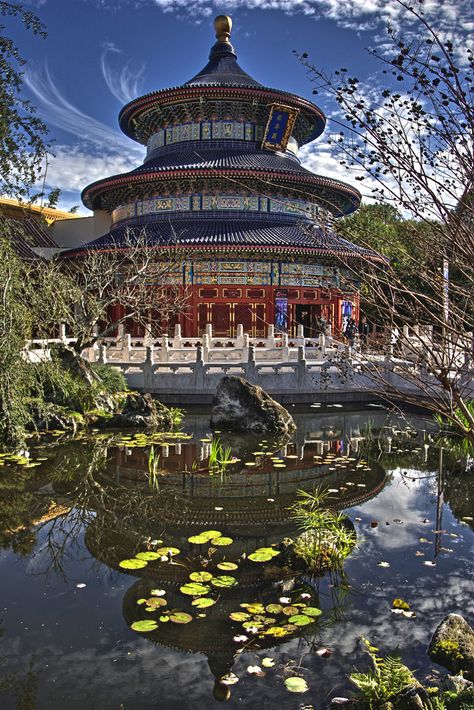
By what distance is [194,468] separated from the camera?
10391 millimetres

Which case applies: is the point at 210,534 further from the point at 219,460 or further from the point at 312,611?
the point at 219,460

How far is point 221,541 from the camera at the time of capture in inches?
275

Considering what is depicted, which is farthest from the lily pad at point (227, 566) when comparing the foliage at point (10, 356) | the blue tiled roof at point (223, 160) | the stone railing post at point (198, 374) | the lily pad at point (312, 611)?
the blue tiled roof at point (223, 160)

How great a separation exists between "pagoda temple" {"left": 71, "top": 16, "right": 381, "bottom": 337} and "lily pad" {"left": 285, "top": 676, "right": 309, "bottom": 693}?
19.0m

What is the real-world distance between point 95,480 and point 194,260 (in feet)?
54.3

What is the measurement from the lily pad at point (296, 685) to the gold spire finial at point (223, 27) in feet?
118

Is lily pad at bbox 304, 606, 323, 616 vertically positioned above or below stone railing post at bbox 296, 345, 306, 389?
below

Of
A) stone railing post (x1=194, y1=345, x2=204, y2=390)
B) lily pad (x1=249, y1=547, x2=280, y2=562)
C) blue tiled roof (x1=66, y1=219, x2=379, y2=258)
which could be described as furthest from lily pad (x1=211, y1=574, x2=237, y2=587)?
blue tiled roof (x1=66, y1=219, x2=379, y2=258)

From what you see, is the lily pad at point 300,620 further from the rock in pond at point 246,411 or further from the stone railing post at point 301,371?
the stone railing post at point 301,371

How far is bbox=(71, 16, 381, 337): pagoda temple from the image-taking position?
24.6 m

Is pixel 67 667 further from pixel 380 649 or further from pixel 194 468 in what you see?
pixel 194 468

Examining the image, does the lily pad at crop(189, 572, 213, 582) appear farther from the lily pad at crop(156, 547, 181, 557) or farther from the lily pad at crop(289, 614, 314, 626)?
the lily pad at crop(289, 614, 314, 626)

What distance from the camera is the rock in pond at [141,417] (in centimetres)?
1350

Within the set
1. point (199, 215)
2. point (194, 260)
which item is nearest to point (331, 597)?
point (194, 260)
